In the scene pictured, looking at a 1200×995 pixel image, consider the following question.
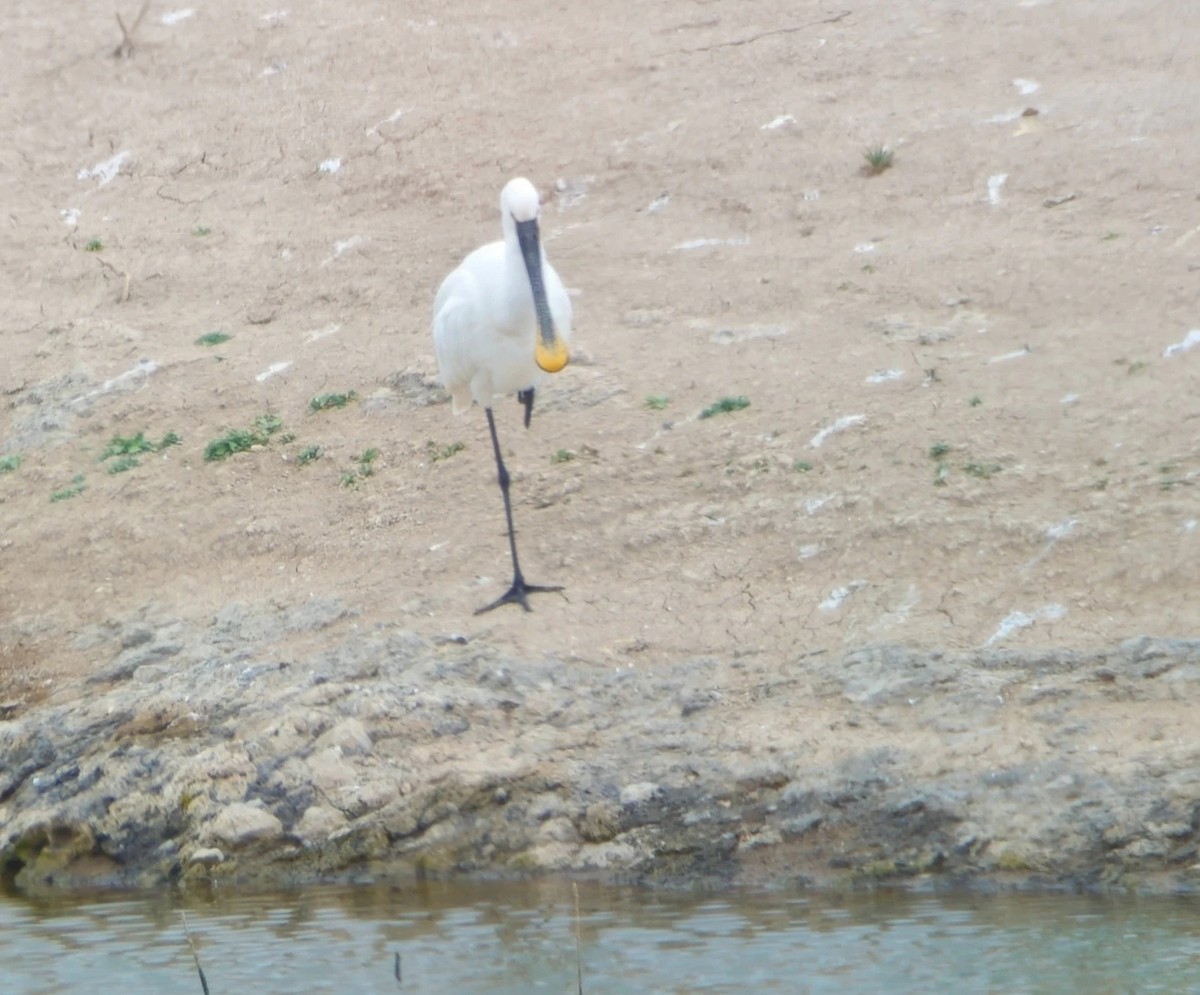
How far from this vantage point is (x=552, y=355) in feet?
26.2

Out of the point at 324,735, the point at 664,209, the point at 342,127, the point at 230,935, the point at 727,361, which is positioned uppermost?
the point at 342,127

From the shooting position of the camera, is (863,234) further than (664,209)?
No

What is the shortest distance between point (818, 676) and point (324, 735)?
1951 mm

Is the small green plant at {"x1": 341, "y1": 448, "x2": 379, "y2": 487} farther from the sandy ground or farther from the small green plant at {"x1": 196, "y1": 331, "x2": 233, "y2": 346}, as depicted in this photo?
the small green plant at {"x1": 196, "y1": 331, "x2": 233, "y2": 346}

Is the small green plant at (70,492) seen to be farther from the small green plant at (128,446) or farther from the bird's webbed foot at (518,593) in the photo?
the bird's webbed foot at (518,593)

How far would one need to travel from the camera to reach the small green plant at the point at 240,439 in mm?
9984

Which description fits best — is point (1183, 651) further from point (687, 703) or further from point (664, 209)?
point (664, 209)

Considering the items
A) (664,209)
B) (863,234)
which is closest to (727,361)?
(863,234)

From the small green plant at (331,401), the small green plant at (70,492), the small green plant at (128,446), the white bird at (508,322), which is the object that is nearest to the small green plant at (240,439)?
the small green plant at (331,401)

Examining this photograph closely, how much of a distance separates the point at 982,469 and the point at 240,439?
4288mm

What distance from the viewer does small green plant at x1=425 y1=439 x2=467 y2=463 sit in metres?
9.46

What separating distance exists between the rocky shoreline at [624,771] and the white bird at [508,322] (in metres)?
0.92

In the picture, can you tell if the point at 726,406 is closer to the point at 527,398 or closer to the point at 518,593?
the point at 527,398

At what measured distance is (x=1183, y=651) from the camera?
21.2 ft
